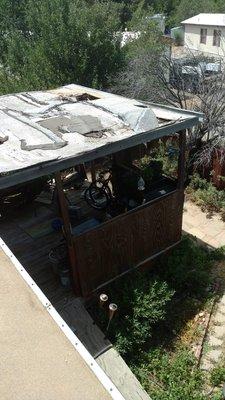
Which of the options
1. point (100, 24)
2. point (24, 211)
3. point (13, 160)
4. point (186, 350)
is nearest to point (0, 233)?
point (24, 211)

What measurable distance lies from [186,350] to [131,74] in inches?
424

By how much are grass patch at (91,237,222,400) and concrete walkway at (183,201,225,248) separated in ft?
6.92

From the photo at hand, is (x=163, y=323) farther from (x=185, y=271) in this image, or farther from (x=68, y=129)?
(x=68, y=129)

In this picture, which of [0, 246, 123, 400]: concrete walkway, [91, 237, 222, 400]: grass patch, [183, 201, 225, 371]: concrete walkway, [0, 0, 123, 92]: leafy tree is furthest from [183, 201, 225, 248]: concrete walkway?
[0, 246, 123, 400]: concrete walkway

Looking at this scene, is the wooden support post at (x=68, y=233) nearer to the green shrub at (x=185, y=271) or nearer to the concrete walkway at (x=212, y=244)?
the green shrub at (x=185, y=271)

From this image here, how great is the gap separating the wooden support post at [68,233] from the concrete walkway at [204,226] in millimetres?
4843

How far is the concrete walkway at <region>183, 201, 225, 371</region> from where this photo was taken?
7.05 metres

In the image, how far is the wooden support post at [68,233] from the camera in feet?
18.6

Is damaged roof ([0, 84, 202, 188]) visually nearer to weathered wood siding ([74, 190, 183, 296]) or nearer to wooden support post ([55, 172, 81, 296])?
wooden support post ([55, 172, 81, 296])

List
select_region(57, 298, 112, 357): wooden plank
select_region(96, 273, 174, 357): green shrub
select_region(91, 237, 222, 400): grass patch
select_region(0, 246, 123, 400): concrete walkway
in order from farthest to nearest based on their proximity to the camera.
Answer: select_region(96, 273, 174, 357): green shrub < select_region(91, 237, 222, 400): grass patch < select_region(57, 298, 112, 357): wooden plank < select_region(0, 246, 123, 400): concrete walkway

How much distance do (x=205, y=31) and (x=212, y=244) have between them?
33.5 meters

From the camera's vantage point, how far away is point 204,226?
10898 millimetres

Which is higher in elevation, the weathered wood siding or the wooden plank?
the weathered wood siding

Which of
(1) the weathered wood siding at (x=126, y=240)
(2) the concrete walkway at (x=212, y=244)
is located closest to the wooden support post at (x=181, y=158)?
(1) the weathered wood siding at (x=126, y=240)
